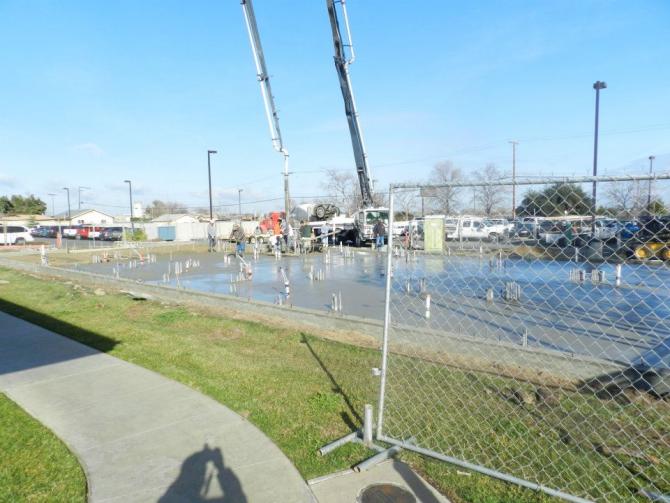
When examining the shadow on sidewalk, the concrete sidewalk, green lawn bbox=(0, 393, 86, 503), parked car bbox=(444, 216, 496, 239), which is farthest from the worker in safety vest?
green lawn bbox=(0, 393, 86, 503)

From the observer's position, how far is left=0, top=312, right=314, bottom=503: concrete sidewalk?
340 centimetres

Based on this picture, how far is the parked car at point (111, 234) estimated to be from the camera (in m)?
51.9

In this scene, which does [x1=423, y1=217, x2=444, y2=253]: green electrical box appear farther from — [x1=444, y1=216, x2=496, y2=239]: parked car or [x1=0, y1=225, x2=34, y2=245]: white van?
[x1=0, y1=225, x2=34, y2=245]: white van

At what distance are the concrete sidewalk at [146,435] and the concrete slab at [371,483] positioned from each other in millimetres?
142

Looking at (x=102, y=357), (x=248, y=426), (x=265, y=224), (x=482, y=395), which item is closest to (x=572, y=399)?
(x=482, y=395)

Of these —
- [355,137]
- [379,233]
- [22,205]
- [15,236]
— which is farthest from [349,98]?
[22,205]

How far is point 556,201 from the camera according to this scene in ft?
11.4

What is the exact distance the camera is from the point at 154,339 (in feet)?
26.0

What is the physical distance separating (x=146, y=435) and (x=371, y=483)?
7.25 feet

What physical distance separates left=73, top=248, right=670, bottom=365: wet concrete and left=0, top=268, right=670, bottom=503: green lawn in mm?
1461

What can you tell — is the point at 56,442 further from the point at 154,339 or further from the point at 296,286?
the point at 296,286

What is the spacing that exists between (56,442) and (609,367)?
20.6 feet

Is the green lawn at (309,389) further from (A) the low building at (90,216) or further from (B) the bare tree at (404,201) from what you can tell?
(A) the low building at (90,216)

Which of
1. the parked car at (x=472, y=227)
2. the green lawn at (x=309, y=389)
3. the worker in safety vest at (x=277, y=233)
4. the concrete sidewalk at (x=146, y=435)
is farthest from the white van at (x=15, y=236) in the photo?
the parked car at (x=472, y=227)
